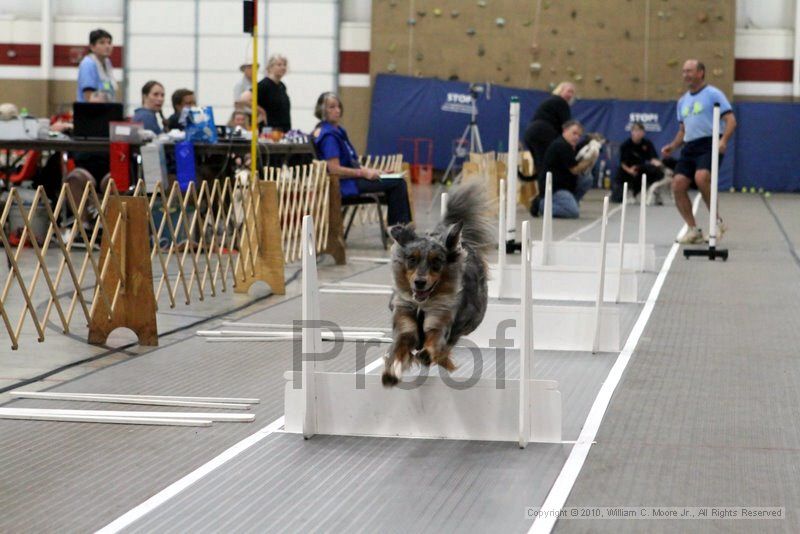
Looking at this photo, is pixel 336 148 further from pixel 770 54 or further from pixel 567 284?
pixel 770 54

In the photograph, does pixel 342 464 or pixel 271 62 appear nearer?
pixel 342 464

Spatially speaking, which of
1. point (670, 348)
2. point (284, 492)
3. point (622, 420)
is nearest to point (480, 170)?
point (670, 348)

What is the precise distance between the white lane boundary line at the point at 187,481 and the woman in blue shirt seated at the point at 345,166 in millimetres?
5665

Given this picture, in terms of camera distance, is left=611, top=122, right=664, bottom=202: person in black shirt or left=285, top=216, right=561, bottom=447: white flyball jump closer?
left=285, top=216, right=561, bottom=447: white flyball jump

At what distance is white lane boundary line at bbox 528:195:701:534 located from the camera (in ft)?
10.9

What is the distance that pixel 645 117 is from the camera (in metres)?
22.4

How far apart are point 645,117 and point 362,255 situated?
43.6 ft

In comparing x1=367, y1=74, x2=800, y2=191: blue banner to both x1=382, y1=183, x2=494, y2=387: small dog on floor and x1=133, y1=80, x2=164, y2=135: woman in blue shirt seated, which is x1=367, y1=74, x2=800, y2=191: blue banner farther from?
x1=382, y1=183, x2=494, y2=387: small dog on floor

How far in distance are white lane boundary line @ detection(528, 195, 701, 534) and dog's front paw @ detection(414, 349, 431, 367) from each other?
23.7 inches

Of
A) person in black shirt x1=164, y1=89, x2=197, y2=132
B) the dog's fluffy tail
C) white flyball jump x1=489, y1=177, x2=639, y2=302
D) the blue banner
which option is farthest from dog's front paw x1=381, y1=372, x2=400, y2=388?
the blue banner

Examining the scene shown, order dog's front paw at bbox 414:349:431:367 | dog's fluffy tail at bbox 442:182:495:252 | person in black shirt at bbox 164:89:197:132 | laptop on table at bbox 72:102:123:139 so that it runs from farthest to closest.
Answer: person in black shirt at bbox 164:89:197:132
laptop on table at bbox 72:102:123:139
dog's fluffy tail at bbox 442:182:495:252
dog's front paw at bbox 414:349:431:367

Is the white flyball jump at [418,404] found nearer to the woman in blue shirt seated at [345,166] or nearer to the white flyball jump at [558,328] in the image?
the white flyball jump at [558,328]

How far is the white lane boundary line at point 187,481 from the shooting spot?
3.27 m

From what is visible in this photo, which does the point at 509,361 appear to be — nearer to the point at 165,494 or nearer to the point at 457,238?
the point at 457,238
